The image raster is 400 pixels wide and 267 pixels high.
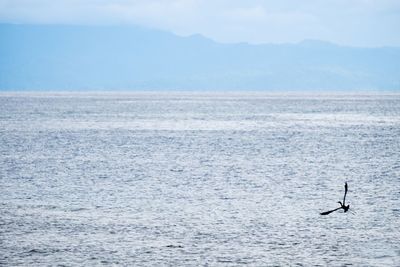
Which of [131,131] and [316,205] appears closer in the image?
[316,205]

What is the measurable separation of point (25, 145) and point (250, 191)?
78.3 ft

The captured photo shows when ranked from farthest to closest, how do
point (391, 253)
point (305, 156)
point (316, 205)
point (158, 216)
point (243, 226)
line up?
point (305, 156), point (316, 205), point (158, 216), point (243, 226), point (391, 253)

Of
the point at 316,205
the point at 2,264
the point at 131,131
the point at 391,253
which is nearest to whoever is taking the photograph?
the point at 2,264

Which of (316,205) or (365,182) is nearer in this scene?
(316,205)

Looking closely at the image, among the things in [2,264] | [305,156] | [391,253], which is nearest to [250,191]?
[391,253]

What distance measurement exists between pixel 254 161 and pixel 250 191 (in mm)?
10200

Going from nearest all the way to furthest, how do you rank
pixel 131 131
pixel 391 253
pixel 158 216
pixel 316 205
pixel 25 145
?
1. pixel 391 253
2. pixel 158 216
3. pixel 316 205
4. pixel 25 145
5. pixel 131 131

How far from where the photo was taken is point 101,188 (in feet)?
77.5

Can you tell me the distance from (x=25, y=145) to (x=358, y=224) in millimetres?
30028

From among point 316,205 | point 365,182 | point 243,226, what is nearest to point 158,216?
point 243,226

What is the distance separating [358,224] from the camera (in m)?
17.2

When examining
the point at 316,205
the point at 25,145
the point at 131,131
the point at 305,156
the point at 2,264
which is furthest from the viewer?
the point at 131,131

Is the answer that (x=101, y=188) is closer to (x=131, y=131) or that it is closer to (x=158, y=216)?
(x=158, y=216)

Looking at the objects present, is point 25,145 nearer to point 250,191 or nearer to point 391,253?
point 250,191
